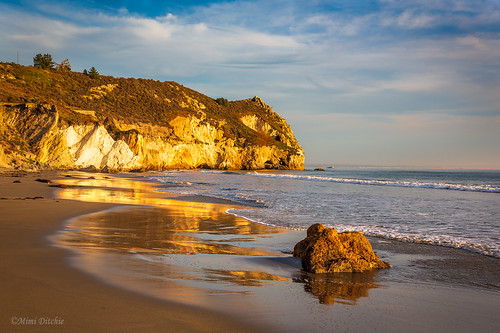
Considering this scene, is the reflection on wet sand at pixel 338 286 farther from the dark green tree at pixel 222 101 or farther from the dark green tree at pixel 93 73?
the dark green tree at pixel 222 101

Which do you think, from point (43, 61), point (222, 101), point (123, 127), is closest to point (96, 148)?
point (123, 127)

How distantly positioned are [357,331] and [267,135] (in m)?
109

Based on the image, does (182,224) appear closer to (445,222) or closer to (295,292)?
(295,292)

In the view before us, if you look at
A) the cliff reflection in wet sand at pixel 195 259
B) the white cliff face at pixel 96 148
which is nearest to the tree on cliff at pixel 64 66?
the white cliff face at pixel 96 148

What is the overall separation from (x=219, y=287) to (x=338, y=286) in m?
1.56

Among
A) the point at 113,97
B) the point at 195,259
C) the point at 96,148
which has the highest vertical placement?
the point at 113,97

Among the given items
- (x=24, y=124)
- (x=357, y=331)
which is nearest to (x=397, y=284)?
(x=357, y=331)

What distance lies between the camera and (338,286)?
4711 millimetres

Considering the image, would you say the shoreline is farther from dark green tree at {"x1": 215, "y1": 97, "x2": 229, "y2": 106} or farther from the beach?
dark green tree at {"x1": 215, "y1": 97, "x2": 229, "y2": 106}

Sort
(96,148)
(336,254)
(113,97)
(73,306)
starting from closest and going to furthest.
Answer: (73,306)
(336,254)
(96,148)
(113,97)

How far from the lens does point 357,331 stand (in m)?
3.21

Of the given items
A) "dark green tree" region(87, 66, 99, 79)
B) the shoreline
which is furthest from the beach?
"dark green tree" region(87, 66, 99, 79)

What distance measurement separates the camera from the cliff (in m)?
37.8

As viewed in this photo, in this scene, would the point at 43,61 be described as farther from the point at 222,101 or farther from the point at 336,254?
the point at 336,254
